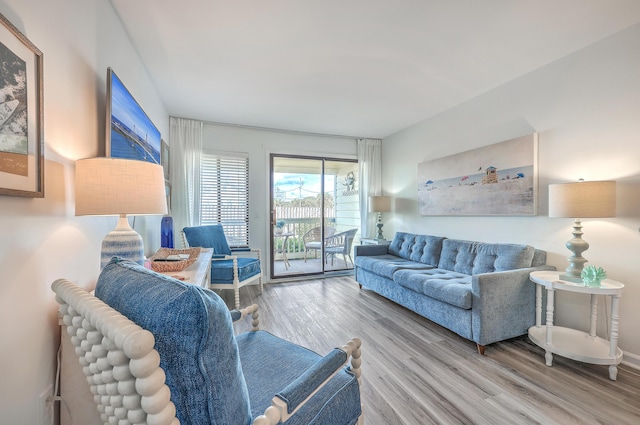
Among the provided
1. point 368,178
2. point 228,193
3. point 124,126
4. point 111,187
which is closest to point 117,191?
point 111,187

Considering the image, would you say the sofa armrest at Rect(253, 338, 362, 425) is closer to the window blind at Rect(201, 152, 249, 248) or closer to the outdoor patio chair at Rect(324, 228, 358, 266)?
the window blind at Rect(201, 152, 249, 248)

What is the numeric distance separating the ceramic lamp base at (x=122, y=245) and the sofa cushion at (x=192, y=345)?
0.81 m

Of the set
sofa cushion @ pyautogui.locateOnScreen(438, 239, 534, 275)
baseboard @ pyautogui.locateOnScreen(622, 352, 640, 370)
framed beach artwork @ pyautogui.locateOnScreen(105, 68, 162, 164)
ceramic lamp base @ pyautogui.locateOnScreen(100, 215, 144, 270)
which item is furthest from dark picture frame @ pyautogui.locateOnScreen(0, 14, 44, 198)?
baseboard @ pyautogui.locateOnScreen(622, 352, 640, 370)

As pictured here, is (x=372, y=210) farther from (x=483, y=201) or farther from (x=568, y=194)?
(x=568, y=194)

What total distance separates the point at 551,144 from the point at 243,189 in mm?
3857

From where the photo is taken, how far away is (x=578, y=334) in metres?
2.20

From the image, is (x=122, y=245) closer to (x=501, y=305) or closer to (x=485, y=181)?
(x=501, y=305)

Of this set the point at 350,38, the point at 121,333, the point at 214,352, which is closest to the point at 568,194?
the point at 350,38

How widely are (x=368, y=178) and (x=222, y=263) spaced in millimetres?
2949

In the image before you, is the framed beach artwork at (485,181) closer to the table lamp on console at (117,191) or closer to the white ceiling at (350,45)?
the white ceiling at (350,45)

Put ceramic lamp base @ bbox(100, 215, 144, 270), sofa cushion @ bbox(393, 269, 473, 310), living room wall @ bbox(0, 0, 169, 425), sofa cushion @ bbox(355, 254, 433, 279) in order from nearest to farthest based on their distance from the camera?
living room wall @ bbox(0, 0, 169, 425), ceramic lamp base @ bbox(100, 215, 144, 270), sofa cushion @ bbox(393, 269, 473, 310), sofa cushion @ bbox(355, 254, 433, 279)

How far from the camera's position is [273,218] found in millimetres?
4387

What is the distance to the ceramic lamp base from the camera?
51.0 inches

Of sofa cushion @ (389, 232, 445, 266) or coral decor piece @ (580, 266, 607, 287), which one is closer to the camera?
coral decor piece @ (580, 266, 607, 287)
